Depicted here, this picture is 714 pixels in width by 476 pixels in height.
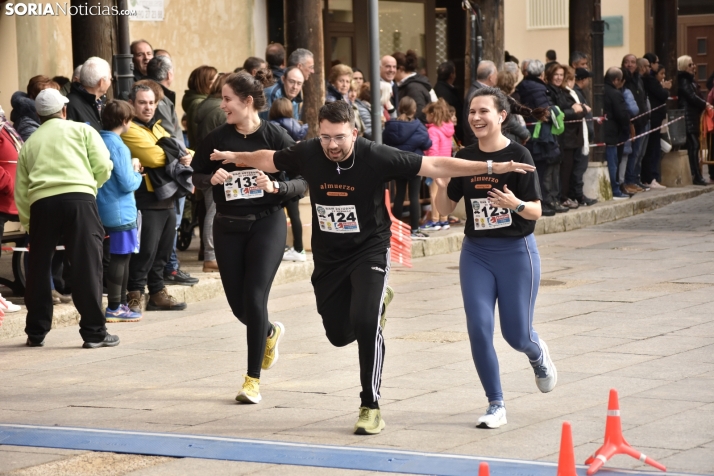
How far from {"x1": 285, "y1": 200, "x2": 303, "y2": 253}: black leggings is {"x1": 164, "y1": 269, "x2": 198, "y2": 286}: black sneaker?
4.68 ft

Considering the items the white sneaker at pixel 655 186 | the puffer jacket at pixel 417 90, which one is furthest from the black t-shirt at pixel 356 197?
the white sneaker at pixel 655 186

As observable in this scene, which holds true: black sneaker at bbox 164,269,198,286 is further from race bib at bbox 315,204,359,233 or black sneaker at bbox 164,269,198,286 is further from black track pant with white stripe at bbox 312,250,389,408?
race bib at bbox 315,204,359,233

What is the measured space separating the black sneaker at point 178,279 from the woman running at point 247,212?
3.81 m

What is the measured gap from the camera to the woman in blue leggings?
660 centimetres

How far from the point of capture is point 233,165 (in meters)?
7.43

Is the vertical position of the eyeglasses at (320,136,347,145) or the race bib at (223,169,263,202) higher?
the eyeglasses at (320,136,347,145)

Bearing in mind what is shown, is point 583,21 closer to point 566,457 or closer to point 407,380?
point 407,380

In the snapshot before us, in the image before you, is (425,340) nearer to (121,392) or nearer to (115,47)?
(121,392)

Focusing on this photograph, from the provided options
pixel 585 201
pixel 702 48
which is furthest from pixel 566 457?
pixel 702 48

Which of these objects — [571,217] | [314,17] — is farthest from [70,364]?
[571,217]

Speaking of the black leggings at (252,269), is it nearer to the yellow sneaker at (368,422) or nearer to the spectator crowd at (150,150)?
the spectator crowd at (150,150)

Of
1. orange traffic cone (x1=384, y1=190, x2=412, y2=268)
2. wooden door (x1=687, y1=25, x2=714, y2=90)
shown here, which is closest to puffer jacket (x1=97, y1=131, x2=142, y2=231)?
orange traffic cone (x1=384, y1=190, x2=412, y2=268)

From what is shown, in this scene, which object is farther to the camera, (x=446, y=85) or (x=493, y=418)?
(x=446, y=85)

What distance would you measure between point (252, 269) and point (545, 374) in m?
1.74
